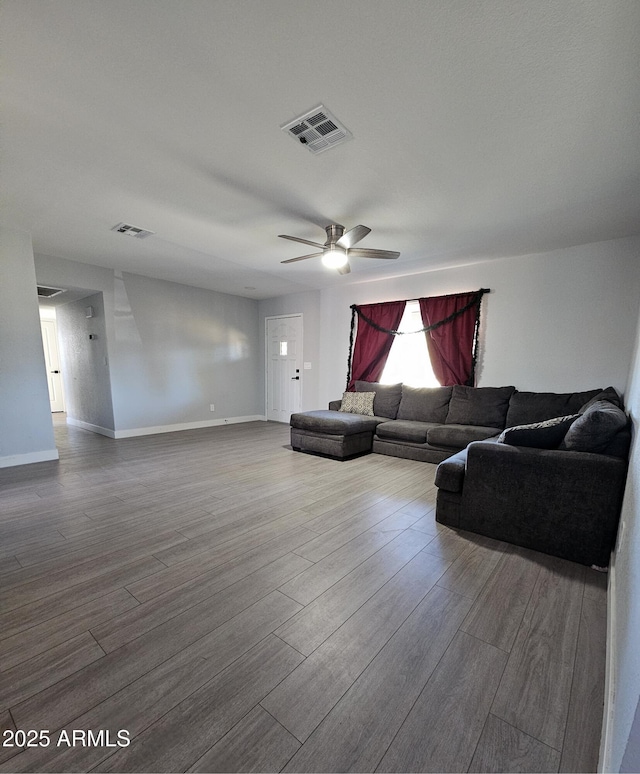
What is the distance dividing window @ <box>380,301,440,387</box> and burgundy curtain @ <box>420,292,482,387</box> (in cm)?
15

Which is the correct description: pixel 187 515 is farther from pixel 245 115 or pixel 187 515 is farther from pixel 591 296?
pixel 591 296

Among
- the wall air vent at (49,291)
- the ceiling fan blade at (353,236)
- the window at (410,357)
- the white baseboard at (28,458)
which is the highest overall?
the ceiling fan blade at (353,236)

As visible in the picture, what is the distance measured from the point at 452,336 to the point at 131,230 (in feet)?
13.9

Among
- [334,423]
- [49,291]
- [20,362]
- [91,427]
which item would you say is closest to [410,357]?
[334,423]

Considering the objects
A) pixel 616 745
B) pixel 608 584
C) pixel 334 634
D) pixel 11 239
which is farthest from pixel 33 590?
pixel 11 239

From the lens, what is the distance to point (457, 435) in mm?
3738

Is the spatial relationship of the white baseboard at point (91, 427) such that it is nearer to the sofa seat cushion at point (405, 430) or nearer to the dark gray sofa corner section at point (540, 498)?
the sofa seat cushion at point (405, 430)

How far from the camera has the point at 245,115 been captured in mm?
1812

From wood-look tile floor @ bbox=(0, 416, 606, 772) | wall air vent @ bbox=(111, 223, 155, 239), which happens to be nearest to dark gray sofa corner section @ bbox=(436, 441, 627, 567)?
wood-look tile floor @ bbox=(0, 416, 606, 772)

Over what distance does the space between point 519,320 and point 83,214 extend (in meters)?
5.03

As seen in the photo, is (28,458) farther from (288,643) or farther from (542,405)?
(542,405)

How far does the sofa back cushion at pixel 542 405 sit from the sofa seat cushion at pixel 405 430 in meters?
0.96

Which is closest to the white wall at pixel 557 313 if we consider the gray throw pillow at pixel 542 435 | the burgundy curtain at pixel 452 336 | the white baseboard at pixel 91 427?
the burgundy curtain at pixel 452 336

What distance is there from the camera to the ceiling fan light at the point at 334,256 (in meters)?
3.17
